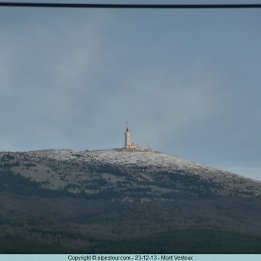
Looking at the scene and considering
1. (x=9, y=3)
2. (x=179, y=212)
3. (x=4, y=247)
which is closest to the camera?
(x=9, y=3)

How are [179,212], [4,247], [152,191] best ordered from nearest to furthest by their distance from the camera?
[4,247]
[179,212]
[152,191]

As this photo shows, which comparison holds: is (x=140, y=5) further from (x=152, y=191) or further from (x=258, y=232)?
(x=152, y=191)

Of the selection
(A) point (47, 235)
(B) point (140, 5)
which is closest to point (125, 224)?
(A) point (47, 235)

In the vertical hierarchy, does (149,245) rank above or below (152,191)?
below

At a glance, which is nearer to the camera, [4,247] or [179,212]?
[4,247]

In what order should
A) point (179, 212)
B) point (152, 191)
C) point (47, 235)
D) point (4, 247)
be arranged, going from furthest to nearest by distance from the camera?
point (152, 191)
point (179, 212)
point (47, 235)
point (4, 247)

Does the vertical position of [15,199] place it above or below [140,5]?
above

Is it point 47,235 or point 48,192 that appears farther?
point 48,192

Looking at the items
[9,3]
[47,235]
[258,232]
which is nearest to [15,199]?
[47,235]

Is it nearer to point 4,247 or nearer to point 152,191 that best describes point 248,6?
point 4,247
